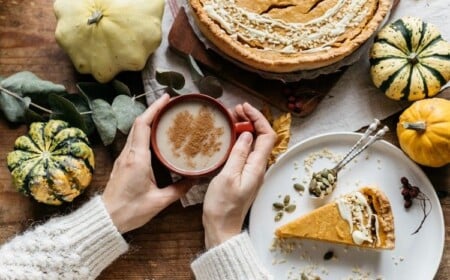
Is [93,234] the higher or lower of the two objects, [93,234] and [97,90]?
the lower

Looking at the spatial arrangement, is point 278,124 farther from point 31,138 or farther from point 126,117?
point 31,138

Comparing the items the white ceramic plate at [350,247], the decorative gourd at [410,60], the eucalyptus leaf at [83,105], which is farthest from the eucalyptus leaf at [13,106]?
the decorative gourd at [410,60]

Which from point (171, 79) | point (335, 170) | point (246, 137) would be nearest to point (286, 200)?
point (335, 170)

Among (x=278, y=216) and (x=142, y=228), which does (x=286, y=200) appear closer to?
(x=278, y=216)

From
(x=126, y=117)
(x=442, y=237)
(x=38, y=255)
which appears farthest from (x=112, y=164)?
(x=442, y=237)

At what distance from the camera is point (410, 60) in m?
2.14

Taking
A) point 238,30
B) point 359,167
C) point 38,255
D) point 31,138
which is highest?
point 238,30

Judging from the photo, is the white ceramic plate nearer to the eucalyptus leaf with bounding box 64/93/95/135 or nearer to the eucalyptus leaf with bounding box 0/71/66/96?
the eucalyptus leaf with bounding box 64/93/95/135

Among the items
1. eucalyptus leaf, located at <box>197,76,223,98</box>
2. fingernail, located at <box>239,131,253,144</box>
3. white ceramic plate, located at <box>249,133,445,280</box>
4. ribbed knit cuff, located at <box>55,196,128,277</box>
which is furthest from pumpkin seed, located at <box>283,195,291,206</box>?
ribbed knit cuff, located at <box>55,196,128,277</box>

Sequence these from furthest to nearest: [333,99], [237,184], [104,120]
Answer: [333,99] < [104,120] < [237,184]

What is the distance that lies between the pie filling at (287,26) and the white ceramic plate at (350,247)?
27 centimetres

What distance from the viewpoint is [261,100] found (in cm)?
223

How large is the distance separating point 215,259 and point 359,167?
0.51 metres

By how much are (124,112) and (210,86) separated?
252 millimetres
